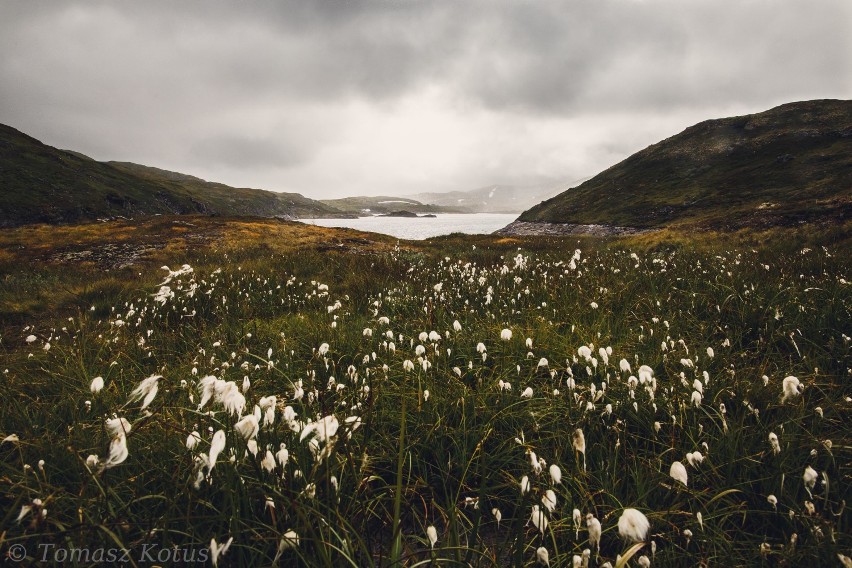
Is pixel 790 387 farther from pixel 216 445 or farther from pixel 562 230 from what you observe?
pixel 562 230

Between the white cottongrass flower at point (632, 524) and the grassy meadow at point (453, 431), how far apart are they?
1 centimetres

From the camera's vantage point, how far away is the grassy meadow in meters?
1.93

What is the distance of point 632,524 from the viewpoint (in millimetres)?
1484

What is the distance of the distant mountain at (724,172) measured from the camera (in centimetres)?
6338

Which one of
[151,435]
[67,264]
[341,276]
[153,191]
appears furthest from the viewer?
[153,191]

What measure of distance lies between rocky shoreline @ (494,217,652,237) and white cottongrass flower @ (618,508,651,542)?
65.4 meters

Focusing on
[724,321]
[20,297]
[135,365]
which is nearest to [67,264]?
[20,297]

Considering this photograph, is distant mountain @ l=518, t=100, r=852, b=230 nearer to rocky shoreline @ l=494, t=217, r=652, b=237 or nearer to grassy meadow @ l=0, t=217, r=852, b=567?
rocky shoreline @ l=494, t=217, r=652, b=237

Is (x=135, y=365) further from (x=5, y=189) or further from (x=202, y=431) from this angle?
(x=5, y=189)

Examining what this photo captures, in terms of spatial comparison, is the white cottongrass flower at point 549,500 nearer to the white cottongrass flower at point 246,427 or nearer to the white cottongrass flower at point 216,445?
the white cottongrass flower at point 246,427

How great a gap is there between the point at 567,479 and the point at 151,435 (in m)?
3.42

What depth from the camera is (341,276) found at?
38.0 feet

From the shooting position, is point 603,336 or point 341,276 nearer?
point 603,336

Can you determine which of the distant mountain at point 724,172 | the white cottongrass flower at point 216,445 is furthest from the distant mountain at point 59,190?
the distant mountain at point 724,172
